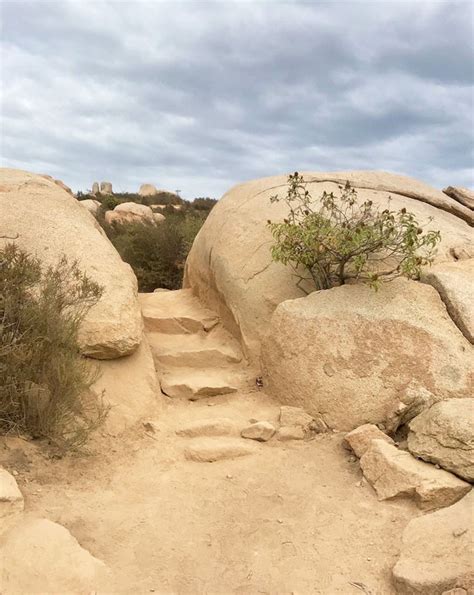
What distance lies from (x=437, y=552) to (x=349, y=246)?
9.05 ft

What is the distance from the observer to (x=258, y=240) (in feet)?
21.6

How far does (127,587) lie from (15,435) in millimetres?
1567

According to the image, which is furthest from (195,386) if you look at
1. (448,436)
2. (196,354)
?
(448,436)

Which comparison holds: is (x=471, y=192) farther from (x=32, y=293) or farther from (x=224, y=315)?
(x=32, y=293)

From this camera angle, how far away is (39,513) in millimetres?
3637

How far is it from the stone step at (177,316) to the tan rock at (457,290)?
251 cm

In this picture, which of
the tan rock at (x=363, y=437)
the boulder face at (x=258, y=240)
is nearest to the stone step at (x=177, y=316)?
the boulder face at (x=258, y=240)

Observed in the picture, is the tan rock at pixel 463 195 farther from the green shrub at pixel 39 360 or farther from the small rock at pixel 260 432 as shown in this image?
the green shrub at pixel 39 360

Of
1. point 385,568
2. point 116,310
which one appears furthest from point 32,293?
point 385,568

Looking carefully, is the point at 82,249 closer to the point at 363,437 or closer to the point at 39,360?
the point at 39,360

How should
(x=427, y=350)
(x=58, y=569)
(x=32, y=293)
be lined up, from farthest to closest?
(x=427, y=350) → (x=32, y=293) → (x=58, y=569)

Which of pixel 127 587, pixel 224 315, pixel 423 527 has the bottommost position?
pixel 127 587

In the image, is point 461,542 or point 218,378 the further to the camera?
point 218,378

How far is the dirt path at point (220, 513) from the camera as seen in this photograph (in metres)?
3.37
